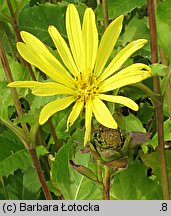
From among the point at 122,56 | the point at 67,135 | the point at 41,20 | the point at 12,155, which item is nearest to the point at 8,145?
the point at 12,155

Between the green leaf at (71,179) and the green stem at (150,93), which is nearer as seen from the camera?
the green stem at (150,93)

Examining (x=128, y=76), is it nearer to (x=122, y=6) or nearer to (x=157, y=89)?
(x=157, y=89)

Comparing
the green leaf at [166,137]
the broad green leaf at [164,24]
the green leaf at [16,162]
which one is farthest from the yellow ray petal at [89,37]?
the green leaf at [16,162]

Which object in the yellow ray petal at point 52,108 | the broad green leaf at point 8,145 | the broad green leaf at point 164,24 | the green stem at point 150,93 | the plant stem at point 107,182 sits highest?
the broad green leaf at point 164,24

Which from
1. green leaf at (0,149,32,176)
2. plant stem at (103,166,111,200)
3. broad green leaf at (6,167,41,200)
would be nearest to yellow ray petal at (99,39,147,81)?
plant stem at (103,166,111,200)

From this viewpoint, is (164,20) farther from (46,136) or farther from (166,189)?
(46,136)

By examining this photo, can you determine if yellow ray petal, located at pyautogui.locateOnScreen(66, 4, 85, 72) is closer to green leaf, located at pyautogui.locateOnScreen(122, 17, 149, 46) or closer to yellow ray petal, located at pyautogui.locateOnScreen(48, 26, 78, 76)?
yellow ray petal, located at pyautogui.locateOnScreen(48, 26, 78, 76)

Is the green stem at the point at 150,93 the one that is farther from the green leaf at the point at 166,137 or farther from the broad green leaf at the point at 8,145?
the broad green leaf at the point at 8,145
